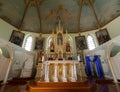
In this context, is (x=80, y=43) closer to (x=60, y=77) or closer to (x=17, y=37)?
(x=60, y=77)

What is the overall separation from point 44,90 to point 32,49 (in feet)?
25.6

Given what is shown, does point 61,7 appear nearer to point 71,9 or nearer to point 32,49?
point 71,9

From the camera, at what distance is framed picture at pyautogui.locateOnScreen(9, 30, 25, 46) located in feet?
35.0

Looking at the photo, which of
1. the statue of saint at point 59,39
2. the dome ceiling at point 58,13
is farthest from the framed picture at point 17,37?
the statue of saint at point 59,39

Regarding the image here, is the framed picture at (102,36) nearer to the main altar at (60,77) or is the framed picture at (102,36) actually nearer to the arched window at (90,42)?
the arched window at (90,42)

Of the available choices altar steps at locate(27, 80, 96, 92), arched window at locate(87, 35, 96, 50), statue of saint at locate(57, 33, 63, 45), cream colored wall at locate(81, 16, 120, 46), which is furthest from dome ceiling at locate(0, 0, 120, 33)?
altar steps at locate(27, 80, 96, 92)

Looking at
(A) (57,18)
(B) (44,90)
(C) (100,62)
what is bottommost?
(B) (44,90)

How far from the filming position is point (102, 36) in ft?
37.0

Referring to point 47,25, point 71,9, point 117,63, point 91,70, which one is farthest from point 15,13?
point 117,63

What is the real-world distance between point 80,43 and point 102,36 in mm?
3075

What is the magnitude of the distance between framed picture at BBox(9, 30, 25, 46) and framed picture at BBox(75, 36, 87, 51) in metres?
7.83

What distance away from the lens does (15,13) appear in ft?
35.0

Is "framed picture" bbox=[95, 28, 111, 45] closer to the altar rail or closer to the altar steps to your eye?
the altar rail

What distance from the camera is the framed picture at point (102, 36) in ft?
35.4
